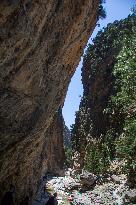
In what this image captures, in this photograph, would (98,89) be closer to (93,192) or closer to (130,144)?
(93,192)

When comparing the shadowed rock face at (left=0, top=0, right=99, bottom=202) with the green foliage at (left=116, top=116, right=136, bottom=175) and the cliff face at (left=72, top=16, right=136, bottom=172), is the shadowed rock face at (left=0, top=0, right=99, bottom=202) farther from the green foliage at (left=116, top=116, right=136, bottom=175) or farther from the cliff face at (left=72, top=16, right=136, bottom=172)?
the cliff face at (left=72, top=16, right=136, bottom=172)

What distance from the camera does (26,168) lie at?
83.1 feet

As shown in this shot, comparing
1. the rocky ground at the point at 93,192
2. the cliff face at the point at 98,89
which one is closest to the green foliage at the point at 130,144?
the rocky ground at the point at 93,192

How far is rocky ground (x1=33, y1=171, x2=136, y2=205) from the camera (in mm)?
32281

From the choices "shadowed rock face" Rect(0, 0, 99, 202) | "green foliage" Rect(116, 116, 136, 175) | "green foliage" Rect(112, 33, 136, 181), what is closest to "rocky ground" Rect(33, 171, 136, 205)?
"green foliage" Rect(116, 116, 136, 175)

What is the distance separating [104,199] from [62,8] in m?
22.8

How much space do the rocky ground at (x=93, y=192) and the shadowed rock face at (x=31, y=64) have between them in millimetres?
8964

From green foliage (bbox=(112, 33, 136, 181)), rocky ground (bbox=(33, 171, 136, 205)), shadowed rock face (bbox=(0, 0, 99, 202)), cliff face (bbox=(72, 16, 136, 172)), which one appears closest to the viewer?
shadowed rock face (bbox=(0, 0, 99, 202))

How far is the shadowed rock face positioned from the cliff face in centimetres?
3752

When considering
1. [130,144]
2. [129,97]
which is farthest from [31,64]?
[130,144]

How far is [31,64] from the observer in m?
16.6

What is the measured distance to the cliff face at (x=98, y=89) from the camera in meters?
63.6

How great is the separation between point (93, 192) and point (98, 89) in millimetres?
32334

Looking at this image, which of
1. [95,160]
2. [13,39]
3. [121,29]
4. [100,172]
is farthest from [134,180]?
[121,29]
